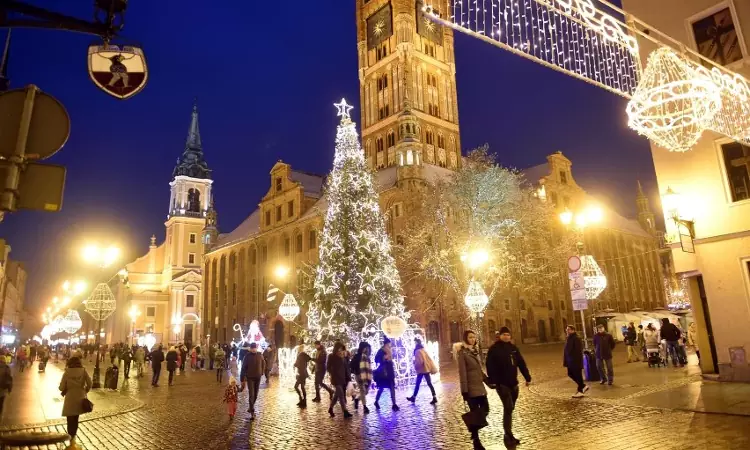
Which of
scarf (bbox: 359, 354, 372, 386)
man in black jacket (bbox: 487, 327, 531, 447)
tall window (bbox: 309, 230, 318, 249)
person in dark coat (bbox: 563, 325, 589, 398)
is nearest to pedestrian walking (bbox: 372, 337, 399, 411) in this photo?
scarf (bbox: 359, 354, 372, 386)

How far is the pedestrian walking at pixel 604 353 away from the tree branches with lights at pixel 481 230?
11607mm

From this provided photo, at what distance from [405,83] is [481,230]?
34.6 m

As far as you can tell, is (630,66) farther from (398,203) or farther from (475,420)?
(398,203)

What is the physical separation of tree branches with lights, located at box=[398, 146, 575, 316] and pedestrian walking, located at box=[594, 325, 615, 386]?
457 inches

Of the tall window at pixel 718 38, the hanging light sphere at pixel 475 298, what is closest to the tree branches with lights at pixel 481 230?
the hanging light sphere at pixel 475 298

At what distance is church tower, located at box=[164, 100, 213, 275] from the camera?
2968 inches

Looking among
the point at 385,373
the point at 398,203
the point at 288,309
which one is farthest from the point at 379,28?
the point at 385,373

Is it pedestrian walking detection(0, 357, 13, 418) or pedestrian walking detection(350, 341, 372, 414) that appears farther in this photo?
pedestrian walking detection(350, 341, 372, 414)

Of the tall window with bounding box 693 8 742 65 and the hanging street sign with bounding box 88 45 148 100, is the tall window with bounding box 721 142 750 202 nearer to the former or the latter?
the tall window with bounding box 693 8 742 65

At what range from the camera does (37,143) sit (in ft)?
10.0

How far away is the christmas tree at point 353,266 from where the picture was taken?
20.5 m

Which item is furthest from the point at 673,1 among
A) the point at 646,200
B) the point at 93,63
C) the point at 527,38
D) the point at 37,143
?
the point at 646,200

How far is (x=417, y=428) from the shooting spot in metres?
9.53

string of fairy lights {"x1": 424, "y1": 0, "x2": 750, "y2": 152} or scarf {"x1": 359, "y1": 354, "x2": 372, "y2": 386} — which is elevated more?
string of fairy lights {"x1": 424, "y1": 0, "x2": 750, "y2": 152}
